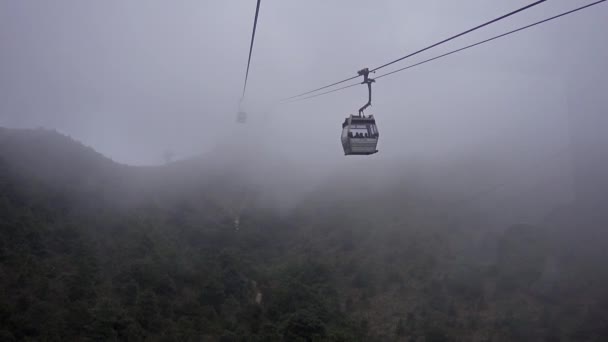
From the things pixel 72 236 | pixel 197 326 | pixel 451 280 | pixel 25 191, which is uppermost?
pixel 25 191

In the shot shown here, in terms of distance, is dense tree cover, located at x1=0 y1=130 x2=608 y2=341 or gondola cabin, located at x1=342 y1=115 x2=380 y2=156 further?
dense tree cover, located at x1=0 y1=130 x2=608 y2=341

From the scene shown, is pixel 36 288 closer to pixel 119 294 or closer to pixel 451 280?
pixel 119 294

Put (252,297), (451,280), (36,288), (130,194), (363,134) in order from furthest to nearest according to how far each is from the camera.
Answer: (130,194)
(252,297)
(451,280)
(36,288)
(363,134)

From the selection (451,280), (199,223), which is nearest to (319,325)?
(451,280)

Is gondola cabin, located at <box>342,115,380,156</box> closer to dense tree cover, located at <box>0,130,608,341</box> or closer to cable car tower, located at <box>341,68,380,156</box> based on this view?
cable car tower, located at <box>341,68,380,156</box>

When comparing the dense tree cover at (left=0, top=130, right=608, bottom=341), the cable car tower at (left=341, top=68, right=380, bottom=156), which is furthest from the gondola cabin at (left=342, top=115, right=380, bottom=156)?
the dense tree cover at (left=0, top=130, right=608, bottom=341)

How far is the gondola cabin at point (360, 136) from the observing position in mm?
10133

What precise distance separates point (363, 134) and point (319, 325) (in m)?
11.0

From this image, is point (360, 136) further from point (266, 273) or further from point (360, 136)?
point (266, 273)

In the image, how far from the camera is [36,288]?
15.4 meters

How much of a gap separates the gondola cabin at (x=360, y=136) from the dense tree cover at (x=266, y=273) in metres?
9.69

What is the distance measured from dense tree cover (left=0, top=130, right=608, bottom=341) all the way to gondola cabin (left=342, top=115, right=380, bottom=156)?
969 centimetres

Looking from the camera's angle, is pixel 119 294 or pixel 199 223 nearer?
pixel 119 294

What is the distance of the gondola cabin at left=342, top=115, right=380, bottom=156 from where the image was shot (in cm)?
1013
